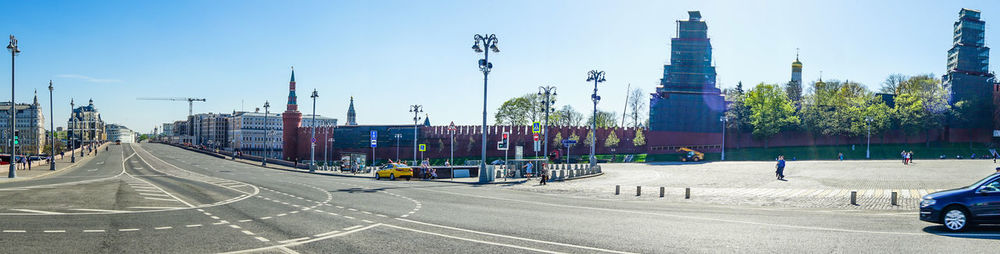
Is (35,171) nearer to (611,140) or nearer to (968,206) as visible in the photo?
(968,206)

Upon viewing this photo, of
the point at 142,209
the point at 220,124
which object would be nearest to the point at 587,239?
the point at 142,209

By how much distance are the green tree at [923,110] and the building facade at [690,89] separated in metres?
22.7

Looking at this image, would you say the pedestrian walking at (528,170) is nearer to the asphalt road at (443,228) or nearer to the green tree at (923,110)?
the asphalt road at (443,228)

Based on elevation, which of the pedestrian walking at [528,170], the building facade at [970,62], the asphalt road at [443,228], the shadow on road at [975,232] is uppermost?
the building facade at [970,62]

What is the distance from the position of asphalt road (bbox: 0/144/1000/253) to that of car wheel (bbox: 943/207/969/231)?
0.24 m

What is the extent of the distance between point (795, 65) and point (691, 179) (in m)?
111

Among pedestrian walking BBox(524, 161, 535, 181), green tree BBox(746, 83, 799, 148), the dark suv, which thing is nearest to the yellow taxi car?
pedestrian walking BBox(524, 161, 535, 181)

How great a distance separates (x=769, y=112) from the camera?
244 ft

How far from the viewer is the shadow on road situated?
11.3 metres

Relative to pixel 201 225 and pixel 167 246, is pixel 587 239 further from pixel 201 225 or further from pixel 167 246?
pixel 201 225

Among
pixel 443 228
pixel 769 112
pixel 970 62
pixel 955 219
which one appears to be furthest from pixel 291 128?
pixel 970 62

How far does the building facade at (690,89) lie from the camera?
260ft

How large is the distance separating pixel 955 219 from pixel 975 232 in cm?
45

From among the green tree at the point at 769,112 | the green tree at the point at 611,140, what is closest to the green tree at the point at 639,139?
the green tree at the point at 611,140
